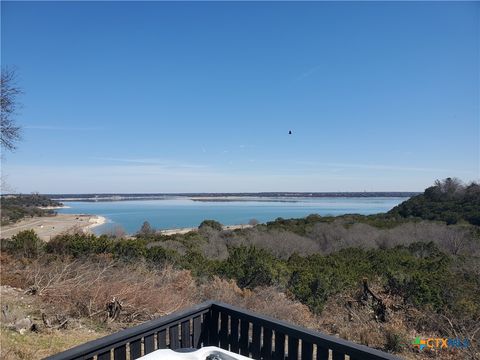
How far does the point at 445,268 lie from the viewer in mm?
10602

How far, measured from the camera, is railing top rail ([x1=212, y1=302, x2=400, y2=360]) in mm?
2088

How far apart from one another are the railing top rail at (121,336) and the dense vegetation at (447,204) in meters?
26.6

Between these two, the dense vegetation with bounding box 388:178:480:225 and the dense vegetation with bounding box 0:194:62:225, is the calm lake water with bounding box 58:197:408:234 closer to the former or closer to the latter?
the dense vegetation with bounding box 0:194:62:225

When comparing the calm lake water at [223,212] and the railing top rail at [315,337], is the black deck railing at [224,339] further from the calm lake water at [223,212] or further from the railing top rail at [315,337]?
the calm lake water at [223,212]

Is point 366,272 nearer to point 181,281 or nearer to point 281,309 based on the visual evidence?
point 281,309

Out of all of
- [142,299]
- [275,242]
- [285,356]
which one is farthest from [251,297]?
[275,242]

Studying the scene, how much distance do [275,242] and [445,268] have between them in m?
10.6

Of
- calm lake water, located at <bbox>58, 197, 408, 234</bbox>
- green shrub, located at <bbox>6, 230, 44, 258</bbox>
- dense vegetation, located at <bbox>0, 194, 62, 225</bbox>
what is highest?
dense vegetation, located at <bbox>0, 194, 62, 225</bbox>

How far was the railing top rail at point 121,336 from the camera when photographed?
2125 mm

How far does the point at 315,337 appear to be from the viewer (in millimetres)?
2338

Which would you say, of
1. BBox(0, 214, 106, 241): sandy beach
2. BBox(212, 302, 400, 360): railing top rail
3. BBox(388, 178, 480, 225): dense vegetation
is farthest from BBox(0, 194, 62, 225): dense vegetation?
BBox(388, 178, 480, 225): dense vegetation

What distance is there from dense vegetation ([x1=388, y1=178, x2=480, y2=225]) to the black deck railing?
86.7 ft

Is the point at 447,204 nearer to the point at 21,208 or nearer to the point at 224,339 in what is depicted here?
the point at 224,339

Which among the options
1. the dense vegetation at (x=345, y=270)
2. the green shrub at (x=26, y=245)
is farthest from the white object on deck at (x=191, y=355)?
the green shrub at (x=26, y=245)
